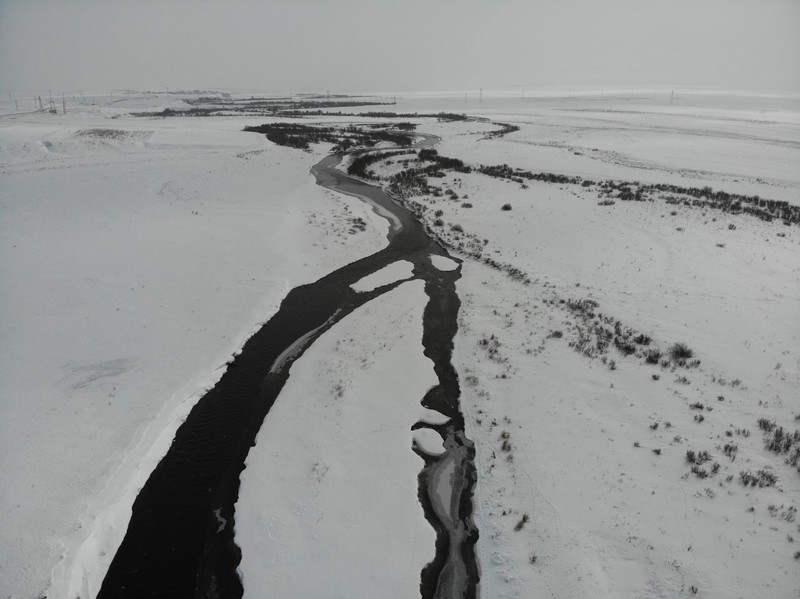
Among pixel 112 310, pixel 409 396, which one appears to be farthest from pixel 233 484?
pixel 112 310

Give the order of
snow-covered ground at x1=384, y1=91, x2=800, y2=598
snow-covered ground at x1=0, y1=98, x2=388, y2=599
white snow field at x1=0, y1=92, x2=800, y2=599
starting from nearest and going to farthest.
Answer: snow-covered ground at x1=384, y1=91, x2=800, y2=598 < white snow field at x1=0, y1=92, x2=800, y2=599 < snow-covered ground at x1=0, y1=98, x2=388, y2=599

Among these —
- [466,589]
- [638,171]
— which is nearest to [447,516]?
[466,589]

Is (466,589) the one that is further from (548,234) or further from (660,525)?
(548,234)

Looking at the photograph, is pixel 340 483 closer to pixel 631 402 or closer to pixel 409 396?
pixel 409 396

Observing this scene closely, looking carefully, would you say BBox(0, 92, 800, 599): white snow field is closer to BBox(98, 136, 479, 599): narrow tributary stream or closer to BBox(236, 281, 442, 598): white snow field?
BBox(236, 281, 442, 598): white snow field

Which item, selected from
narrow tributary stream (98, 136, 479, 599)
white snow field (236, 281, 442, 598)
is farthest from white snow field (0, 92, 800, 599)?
narrow tributary stream (98, 136, 479, 599)

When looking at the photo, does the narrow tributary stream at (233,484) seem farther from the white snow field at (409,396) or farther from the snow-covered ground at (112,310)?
the snow-covered ground at (112,310)

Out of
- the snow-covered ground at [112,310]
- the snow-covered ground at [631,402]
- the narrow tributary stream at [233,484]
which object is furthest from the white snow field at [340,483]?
the snow-covered ground at [112,310]
